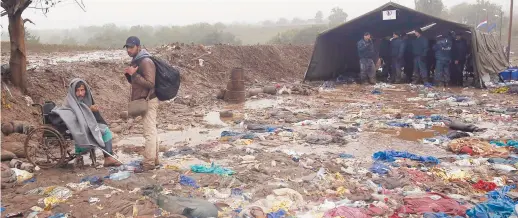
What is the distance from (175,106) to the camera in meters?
10.8

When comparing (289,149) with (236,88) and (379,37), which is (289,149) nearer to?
(236,88)

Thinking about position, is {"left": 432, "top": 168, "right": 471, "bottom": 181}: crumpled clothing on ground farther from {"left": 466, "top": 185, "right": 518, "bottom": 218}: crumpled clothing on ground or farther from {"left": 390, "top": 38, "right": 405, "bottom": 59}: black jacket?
{"left": 390, "top": 38, "right": 405, "bottom": 59}: black jacket

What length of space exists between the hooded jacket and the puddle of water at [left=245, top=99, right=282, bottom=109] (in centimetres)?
617

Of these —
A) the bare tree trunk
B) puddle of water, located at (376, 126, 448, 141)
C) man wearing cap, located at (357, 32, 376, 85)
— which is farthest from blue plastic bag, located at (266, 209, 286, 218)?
man wearing cap, located at (357, 32, 376, 85)

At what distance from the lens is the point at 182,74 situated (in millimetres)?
13789

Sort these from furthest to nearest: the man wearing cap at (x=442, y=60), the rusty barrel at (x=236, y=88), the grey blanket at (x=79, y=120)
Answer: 1. the man wearing cap at (x=442, y=60)
2. the rusty barrel at (x=236, y=88)
3. the grey blanket at (x=79, y=120)

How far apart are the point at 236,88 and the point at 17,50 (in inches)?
230

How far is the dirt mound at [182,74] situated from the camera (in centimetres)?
853

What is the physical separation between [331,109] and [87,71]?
6.39 m

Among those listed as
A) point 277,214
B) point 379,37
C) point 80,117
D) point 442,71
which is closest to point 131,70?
point 80,117

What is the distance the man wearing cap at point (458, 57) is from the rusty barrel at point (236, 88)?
8023 mm

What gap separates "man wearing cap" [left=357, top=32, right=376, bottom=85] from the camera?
15312mm

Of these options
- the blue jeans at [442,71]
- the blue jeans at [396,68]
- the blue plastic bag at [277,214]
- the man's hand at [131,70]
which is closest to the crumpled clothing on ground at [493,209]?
the blue plastic bag at [277,214]

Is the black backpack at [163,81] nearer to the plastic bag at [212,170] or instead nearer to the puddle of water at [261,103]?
the plastic bag at [212,170]
